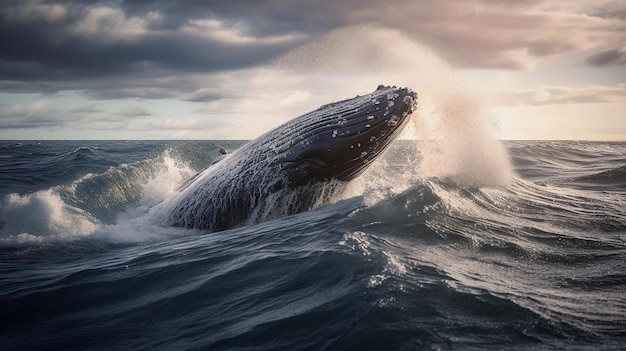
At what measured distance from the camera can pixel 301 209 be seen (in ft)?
26.8

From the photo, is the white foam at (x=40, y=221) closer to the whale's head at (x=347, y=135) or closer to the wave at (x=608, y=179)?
the whale's head at (x=347, y=135)

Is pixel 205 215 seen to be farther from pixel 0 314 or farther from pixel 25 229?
pixel 25 229

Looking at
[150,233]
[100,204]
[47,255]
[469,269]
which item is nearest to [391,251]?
[469,269]

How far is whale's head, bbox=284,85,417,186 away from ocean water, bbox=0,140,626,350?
78cm

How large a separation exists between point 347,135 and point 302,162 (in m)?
0.83

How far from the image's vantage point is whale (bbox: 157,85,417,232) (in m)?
7.05

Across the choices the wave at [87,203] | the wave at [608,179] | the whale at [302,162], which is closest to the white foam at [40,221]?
the wave at [87,203]

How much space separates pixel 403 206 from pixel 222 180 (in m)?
3.24

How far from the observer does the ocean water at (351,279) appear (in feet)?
12.3

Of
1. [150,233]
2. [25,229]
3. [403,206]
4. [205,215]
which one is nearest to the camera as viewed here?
[403,206]

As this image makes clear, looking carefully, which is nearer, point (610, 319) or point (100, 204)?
point (610, 319)

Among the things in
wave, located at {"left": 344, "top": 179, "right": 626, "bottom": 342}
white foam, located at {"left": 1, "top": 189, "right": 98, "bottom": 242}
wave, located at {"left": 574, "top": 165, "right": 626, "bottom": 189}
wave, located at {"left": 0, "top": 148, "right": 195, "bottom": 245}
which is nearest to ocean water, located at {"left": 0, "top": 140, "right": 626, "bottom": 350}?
wave, located at {"left": 344, "top": 179, "right": 626, "bottom": 342}

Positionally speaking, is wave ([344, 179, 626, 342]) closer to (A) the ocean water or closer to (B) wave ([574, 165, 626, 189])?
(A) the ocean water

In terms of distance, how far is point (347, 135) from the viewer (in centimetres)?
703
